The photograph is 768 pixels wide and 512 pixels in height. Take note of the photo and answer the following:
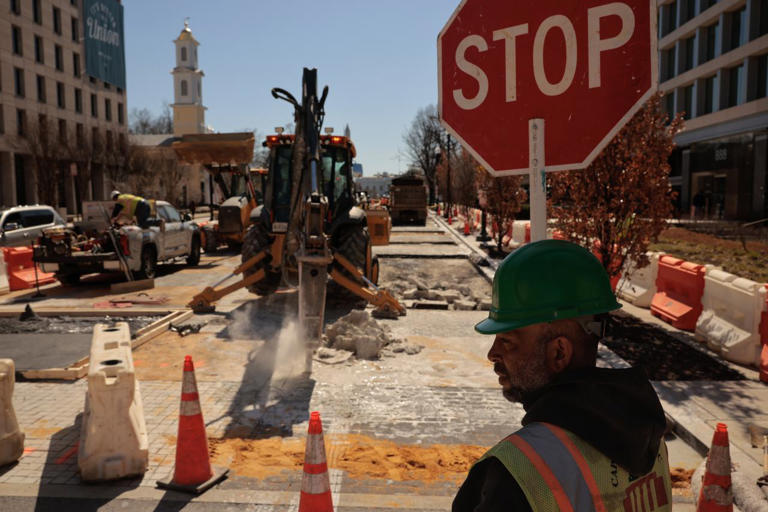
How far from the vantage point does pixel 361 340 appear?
8.32m

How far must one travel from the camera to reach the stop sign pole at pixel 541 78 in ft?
9.59

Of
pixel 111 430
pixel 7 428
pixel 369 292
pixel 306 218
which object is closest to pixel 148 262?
pixel 369 292

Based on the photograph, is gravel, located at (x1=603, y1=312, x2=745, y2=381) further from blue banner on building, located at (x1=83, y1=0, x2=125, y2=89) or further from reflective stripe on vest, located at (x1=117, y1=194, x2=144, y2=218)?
blue banner on building, located at (x1=83, y1=0, x2=125, y2=89)

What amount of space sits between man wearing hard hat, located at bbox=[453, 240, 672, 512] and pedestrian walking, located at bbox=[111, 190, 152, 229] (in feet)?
50.4

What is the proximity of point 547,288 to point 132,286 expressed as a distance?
14.1m

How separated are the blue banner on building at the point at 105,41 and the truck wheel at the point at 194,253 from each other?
4629cm

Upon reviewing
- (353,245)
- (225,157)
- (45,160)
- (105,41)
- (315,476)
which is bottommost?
(315,476)

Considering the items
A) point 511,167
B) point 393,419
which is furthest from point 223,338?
point 511,167

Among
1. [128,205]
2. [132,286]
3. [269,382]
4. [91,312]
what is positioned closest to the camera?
[269,382]

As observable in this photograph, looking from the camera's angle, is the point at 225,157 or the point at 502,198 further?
the point at 502,198

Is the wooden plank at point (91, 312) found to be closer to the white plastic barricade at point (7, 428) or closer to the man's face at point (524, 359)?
the white plastic barricade at point (7, 428)

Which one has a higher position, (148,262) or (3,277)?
(148,262)

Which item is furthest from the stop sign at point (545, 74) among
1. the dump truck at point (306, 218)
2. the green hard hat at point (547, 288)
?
the dump truck at point (306, 218)

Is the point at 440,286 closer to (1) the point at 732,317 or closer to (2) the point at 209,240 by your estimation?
(1) the point at 732,317
